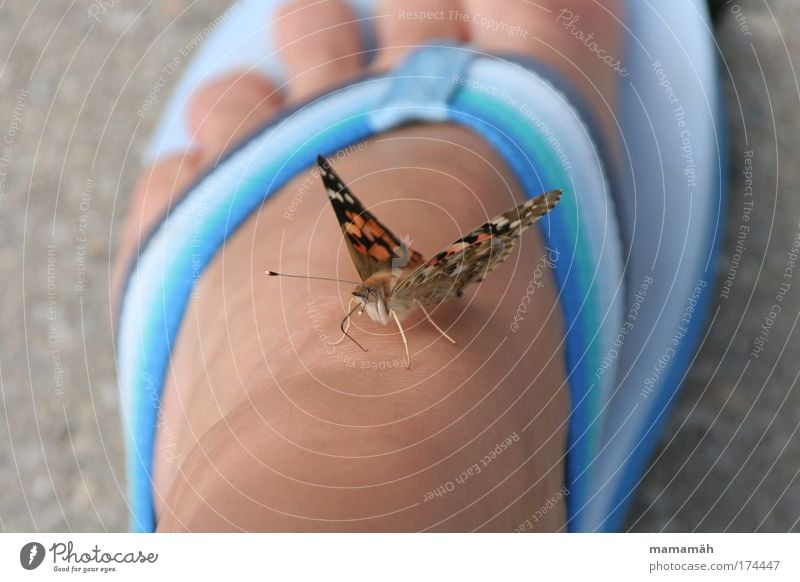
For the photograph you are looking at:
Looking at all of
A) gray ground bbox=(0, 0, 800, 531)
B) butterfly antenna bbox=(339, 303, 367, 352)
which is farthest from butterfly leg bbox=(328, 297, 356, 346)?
gray ground bbox=(0, 0, 800, 531)

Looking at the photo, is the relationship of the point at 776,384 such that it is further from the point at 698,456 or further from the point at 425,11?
the point at 425,11

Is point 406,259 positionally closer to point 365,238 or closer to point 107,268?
point 365,238

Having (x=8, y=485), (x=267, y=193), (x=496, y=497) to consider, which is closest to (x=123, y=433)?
(x=8, y=485)

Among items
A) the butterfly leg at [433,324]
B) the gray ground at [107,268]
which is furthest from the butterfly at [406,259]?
the gray ground at [107,268]

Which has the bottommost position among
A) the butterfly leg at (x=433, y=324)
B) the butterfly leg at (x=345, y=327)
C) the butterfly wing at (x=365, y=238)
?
the butterfly leg at (x=433, y=324)

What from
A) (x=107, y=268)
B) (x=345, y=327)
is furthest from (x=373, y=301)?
(x=107, y=268)

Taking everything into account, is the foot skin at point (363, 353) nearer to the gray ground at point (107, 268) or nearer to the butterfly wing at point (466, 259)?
the butterfly wing at point (466, 259)
